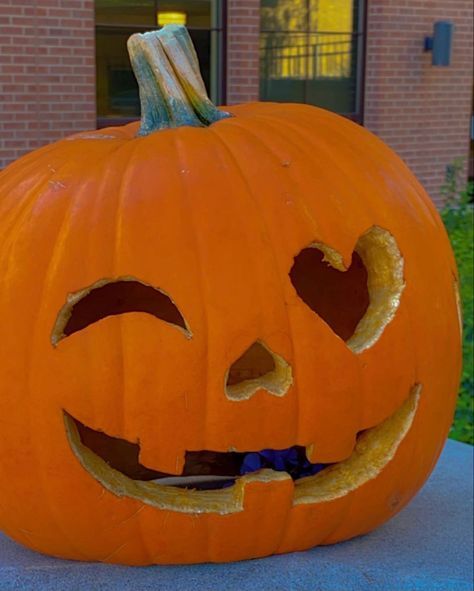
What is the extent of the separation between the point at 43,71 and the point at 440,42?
3653 mm

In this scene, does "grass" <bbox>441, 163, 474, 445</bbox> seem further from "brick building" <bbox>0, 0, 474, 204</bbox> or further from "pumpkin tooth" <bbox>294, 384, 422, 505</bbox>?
"brick building" <bbox>0, 0, 474, 204</bbox>

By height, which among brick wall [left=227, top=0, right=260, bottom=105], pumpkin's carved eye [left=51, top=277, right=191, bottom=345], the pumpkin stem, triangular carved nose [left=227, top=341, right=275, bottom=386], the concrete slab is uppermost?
brick wall [left=227, top=0, right=260, bottom=105]

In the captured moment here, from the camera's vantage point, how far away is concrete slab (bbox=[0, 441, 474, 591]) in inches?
73.7

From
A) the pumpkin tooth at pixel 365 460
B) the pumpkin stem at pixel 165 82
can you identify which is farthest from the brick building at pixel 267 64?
the pumpkin tooth at pixel 365 460

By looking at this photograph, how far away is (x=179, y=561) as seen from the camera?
1.94 meters

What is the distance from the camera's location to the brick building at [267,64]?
554cm

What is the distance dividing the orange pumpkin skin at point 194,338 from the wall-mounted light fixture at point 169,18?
4.32m

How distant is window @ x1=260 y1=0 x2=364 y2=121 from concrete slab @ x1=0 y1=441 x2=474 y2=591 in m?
5.09

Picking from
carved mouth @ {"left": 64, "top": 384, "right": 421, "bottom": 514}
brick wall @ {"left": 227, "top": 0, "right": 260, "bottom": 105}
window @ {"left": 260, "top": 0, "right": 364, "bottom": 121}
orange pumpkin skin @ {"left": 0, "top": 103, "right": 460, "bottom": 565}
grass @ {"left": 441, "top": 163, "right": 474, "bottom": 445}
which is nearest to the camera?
orange pumpkin skin @ {"left": 0, "top": 103, "right": 460, "bottom": 565}

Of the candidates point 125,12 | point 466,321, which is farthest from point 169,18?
point 466,321

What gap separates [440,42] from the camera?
7.49 m

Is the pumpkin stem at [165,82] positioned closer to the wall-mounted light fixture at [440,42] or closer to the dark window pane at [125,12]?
the dark window pane at [125,12]

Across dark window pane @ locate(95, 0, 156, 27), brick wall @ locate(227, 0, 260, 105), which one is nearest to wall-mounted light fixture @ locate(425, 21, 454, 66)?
brick wall @ locate(227, 0, 260, 105)

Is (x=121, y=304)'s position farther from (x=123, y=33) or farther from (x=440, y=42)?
(x=440, y=42)
